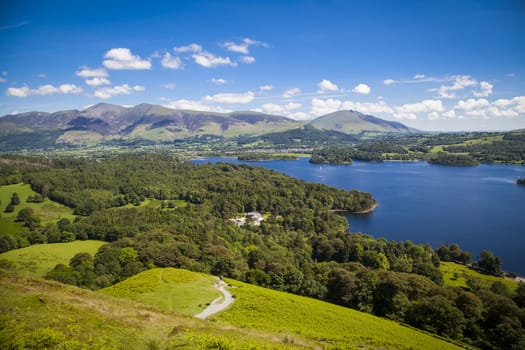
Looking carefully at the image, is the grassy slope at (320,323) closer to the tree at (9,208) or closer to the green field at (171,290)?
the green field at (171,290)

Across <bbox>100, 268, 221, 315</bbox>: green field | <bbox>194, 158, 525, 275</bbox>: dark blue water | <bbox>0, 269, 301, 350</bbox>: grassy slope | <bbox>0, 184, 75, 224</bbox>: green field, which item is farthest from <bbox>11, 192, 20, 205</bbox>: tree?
<bbox>194, 158, 525, 275</bbox>: dark blue water

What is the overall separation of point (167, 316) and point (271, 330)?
865 centimetres

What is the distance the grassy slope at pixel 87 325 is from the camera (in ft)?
44.7

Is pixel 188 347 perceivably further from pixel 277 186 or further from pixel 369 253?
pixel 277 186

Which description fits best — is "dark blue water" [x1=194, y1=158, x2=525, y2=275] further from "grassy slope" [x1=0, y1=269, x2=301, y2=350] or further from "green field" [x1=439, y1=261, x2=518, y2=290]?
"grassy slope" [x1=0, y1=269, x2=301, y2=350]

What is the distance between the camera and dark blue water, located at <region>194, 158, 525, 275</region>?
81938 millimetres

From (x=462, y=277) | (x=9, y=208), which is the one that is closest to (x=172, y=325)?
(x=462, y=277)

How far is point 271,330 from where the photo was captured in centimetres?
2484

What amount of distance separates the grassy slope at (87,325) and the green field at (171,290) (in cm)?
892

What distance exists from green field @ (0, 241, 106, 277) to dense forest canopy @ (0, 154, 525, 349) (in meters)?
4.83

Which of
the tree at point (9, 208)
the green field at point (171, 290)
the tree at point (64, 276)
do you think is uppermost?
Answer: the green field at point (171, 290)

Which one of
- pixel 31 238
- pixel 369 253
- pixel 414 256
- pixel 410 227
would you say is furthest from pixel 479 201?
pixel 31 238

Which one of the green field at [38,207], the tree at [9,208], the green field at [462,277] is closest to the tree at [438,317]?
the green field at [462,277]

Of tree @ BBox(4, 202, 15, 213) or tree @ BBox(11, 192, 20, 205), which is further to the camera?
tree @ BBox(11, 192, 20, 205)
